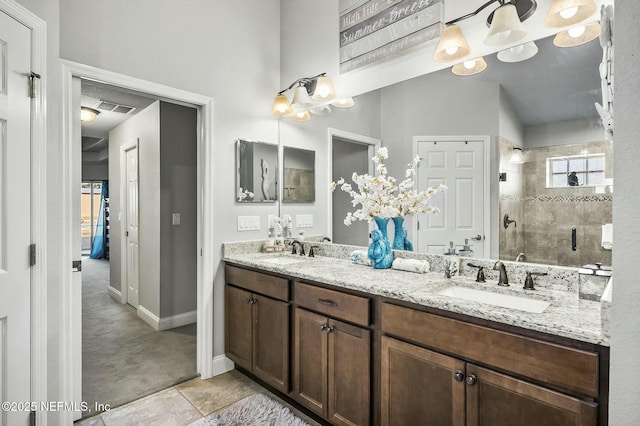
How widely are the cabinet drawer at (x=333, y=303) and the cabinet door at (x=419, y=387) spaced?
0.17 meters

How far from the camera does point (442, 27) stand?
192 centimetres

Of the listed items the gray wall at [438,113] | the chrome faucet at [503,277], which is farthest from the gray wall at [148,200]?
the chrome faucet at [503,277]

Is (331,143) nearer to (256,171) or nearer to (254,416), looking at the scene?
(256,171)

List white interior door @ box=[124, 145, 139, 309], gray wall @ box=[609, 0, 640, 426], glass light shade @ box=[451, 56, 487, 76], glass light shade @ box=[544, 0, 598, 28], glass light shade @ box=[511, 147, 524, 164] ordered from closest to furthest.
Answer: gray wall @ box=[609, 0, 640, 426] → glass light shade @ box=[544, 0, 598, 28] → glass light shade @ box=[511, 147, 524, 164] → glass light shade @ box=[451, 56, 487, 76] → white interior door @ box=[124, 145, 139, 309]

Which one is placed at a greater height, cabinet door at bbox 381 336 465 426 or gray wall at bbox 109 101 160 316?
gray wall at bbox 109 101 160 316

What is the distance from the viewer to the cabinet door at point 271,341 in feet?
6.89

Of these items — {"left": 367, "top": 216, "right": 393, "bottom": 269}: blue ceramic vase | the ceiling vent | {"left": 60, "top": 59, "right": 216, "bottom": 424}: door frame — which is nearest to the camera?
{"left": 60, "top": 59, "right": 216, "bottom": 424}: door frame

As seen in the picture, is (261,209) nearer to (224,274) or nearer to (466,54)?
A: (224,274)

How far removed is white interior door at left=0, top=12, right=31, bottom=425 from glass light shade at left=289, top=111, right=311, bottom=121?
5.79ft

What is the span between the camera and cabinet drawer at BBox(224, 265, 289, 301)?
6.95 feet

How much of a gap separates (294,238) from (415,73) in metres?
1.60

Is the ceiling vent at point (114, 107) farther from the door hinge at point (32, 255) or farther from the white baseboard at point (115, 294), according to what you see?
the door hinge at point (32, 255)

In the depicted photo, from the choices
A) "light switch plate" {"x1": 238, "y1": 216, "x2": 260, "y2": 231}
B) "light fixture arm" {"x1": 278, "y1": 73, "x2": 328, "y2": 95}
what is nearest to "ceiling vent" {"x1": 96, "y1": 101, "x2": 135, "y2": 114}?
"light fixture arm" {"x1": 278, "y1": 73, "x2": 328, "y2": 95}

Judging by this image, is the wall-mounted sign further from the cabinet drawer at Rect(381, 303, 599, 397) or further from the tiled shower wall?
the cabinet drawer at Rect(381, 303, 599, 397)
